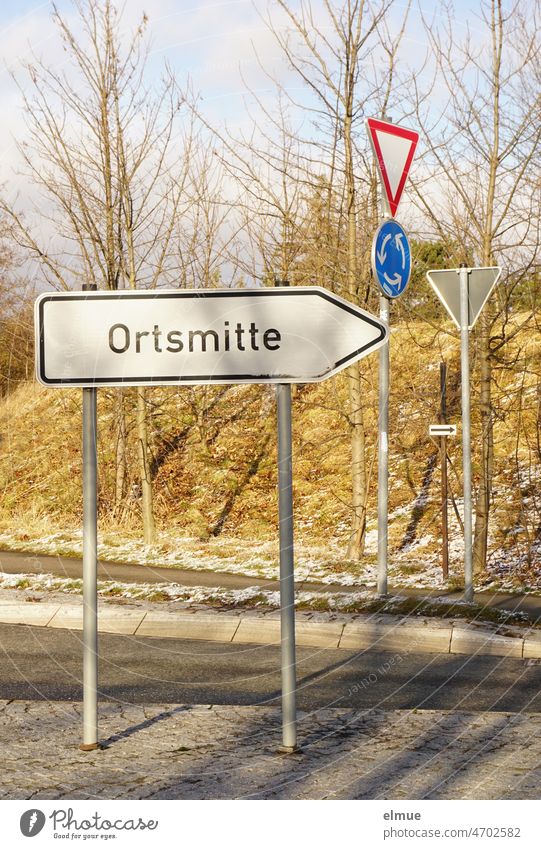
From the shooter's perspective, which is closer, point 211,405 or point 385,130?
point 385,130

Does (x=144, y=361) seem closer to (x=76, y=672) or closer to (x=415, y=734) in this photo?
(x=415, y=734)

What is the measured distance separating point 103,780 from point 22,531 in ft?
40.3

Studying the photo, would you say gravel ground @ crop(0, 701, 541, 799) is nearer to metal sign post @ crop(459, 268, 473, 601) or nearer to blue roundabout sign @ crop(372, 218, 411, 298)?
blue roundabout sign @ crop(372, 218, 411, 298)

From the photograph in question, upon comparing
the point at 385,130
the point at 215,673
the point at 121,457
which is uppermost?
the point at 385,130

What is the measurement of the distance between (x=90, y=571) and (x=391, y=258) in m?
4.04

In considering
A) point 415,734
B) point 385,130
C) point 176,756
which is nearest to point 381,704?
point 415,734

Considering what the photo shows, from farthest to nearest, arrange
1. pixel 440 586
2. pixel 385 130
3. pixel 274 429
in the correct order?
1. pixel 274 429
2. pixel 440 586
3. pixel 385 130

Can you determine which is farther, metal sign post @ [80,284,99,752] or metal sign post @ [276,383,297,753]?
metal sign post @ [80,284,99,752]

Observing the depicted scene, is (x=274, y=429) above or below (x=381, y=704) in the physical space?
above

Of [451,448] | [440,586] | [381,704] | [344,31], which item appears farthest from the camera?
[451,448]

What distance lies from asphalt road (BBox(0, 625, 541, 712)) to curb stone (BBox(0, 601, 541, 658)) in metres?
0.19

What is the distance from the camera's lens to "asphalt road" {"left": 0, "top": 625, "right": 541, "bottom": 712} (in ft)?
20.6

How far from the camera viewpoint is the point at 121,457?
1809cm

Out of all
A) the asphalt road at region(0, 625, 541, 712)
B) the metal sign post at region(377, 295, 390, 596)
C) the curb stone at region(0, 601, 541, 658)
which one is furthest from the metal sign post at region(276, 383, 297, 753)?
the metal sign post at region(377, 295, 390, 596)
